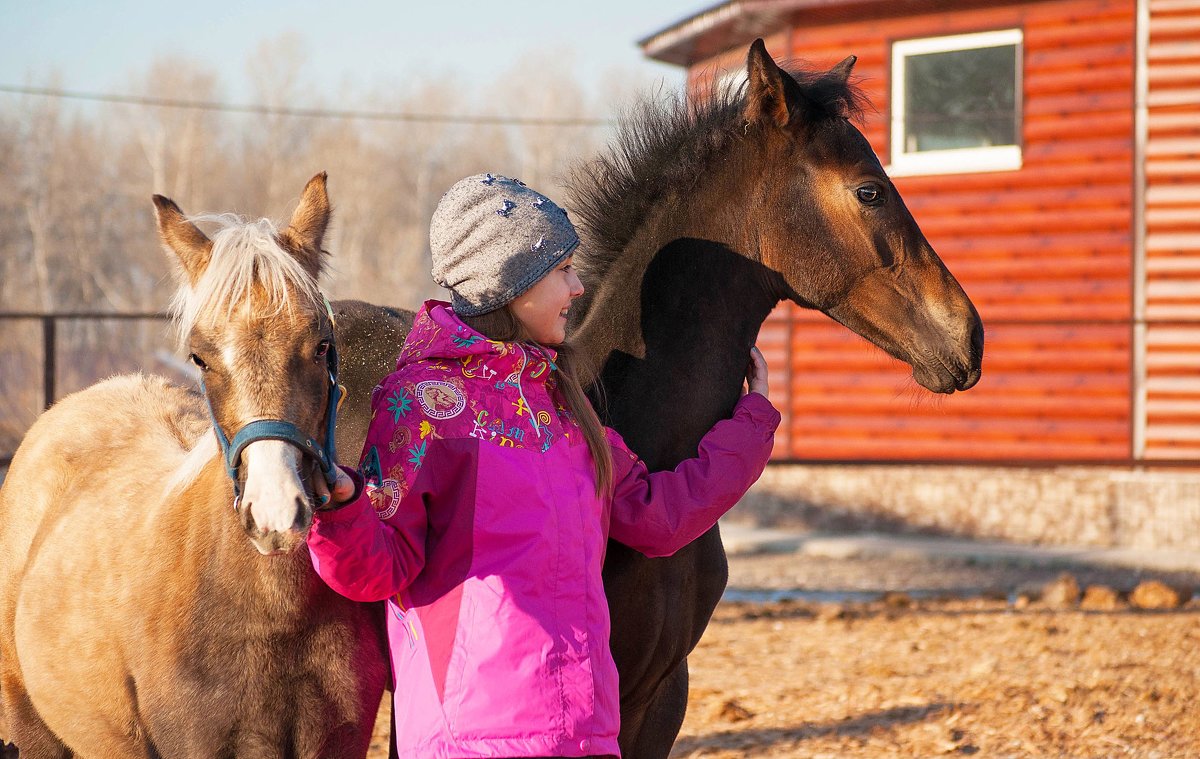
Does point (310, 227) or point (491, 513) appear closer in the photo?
point (491, 513)

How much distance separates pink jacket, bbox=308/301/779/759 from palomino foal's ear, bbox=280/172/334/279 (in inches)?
13.3

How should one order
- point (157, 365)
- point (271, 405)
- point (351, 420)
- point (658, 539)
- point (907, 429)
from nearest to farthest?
point (271, 405) → point (658, 539) → point (351, 420) → point (907, 429) → point (157, 365)

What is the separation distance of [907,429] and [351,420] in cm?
796

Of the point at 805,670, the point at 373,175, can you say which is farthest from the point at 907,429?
the point at 373,175

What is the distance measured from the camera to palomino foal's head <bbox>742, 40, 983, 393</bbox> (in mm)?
2783

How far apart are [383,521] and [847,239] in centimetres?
136

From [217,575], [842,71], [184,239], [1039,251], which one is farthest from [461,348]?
[1039,251]

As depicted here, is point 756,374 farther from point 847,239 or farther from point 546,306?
point 546,306

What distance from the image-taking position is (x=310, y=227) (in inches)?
99.3

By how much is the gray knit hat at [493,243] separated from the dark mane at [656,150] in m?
0.67

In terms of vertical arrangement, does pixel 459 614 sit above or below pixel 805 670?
above

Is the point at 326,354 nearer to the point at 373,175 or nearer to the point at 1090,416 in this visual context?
the point at 1090,416

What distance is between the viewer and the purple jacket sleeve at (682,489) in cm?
241

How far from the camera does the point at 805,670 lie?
5816 millimetres
